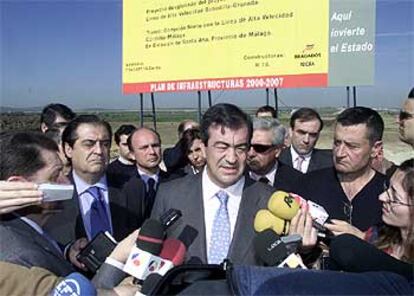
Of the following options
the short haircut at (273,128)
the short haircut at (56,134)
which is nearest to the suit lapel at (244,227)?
the short haircut at (273,128)

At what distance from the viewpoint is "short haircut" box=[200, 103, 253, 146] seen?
244 centimetres

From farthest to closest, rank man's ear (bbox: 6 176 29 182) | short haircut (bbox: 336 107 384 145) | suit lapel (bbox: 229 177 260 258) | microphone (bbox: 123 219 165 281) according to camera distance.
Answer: short haircut (bbox: 336 107 384 145)
suit lapel (bbox: 229 177 260 258)
man's ear (bbox: 6 176 29 182)
microphone (bbox: 123 219 165 281)

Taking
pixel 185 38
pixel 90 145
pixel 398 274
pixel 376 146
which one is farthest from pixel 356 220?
pixel 185 38

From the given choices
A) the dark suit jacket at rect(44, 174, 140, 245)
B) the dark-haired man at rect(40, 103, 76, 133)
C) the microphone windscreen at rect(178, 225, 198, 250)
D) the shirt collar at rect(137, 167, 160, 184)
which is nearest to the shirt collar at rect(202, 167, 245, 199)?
the microphone windscreen at rect(178, 225, 198, 250)

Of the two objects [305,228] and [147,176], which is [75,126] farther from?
[305,228]

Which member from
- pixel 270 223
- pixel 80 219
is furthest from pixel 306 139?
pixel 270 223

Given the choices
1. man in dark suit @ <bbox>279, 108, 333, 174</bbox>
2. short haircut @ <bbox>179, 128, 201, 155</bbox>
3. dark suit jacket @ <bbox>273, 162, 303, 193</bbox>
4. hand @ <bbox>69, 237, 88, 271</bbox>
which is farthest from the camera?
short haircut @ <bbox>179, 128, 201, 155</bbox>

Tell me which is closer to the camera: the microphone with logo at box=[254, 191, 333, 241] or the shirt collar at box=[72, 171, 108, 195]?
the microphone with logo at box=[254, 191, 333, 241]

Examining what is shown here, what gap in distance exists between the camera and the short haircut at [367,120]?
282 cm

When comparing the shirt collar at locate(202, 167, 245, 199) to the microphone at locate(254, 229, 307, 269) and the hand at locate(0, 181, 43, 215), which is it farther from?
the hand at locate(0, 181, 43, 215)

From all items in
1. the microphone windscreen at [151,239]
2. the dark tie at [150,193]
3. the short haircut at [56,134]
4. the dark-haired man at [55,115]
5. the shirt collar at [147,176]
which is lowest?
the dark tie at [150,193]

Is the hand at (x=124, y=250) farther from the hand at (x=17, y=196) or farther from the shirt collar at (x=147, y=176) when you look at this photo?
the shirt collar at (x=147, y=176)

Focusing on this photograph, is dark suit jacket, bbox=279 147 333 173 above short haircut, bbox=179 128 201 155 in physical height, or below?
below

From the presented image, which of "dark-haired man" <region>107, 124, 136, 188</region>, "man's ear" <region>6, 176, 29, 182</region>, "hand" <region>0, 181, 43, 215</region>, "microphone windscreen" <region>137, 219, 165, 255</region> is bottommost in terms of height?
"dark-haired man" <region>107, 124, 136, 188</region>
